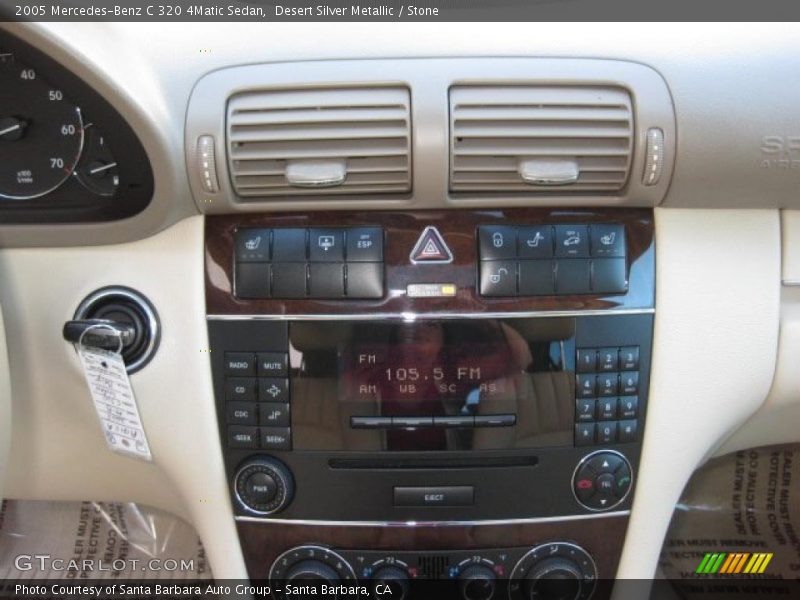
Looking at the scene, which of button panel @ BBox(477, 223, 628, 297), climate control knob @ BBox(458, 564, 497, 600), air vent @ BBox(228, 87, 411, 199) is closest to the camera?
air vent @ BBox(228, 87, 411, 199)

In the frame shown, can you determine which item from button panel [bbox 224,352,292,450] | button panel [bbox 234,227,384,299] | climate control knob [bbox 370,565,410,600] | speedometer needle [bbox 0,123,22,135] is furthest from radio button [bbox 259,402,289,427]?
Result: speedometer needle [bbox 0,123,22,135]

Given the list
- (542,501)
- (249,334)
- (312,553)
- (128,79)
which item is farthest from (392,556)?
(128,79)

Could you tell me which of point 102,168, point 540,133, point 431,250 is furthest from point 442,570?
point 102,168

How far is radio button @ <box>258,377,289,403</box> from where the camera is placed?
3.81ft

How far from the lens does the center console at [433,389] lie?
113 cm

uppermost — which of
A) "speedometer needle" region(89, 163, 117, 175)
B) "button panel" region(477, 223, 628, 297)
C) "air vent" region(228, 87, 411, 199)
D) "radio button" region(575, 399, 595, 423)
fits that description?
"air vent" region(228, 87, 411, 199)

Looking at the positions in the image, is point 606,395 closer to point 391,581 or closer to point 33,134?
point 391,581

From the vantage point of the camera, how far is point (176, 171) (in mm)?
1049

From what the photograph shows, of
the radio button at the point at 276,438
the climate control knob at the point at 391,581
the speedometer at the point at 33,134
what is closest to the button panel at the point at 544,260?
the radio button at the point at 276,438

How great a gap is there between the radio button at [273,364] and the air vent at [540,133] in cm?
37

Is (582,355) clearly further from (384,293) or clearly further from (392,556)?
(392,556)

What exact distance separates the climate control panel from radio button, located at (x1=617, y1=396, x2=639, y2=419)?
9.3 inches

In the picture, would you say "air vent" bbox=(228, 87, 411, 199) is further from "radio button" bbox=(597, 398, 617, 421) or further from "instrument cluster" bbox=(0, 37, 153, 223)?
"radio button" bbox=(597, 398, 617, 421)

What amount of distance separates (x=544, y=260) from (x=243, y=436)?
1.73ft
